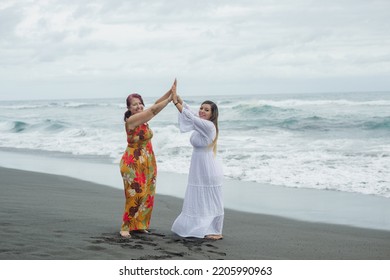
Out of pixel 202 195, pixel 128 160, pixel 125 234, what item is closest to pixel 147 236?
pixel 125 234

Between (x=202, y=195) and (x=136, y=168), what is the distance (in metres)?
0.79

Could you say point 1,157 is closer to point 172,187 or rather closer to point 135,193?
point 172,187

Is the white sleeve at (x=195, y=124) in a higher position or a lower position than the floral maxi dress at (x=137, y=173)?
higher

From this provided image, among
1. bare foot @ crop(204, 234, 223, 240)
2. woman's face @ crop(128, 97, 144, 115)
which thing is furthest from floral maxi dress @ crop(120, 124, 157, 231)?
bare foot @ crop(204, 234, 223, 240)

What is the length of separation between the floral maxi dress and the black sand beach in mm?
251

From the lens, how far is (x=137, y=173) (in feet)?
19.0

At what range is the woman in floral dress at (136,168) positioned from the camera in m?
5.75

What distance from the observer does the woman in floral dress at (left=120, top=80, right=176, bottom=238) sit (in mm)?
5746

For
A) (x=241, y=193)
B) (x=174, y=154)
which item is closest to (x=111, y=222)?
(x=241, y=193)

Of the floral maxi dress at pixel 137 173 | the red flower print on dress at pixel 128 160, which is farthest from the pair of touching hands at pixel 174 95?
the red flower print on dress at pixel 128 160

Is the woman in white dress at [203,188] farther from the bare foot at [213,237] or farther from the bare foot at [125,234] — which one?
the bare foot at [125,234]

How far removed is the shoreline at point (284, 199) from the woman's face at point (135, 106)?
316cm

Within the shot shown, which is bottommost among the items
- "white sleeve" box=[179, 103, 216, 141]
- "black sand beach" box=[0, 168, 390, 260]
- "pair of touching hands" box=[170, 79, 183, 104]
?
"black sand beach" box=[0, 168, 390, 260]

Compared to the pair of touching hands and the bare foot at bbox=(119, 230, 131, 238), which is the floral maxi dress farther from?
the pair of touching hands
